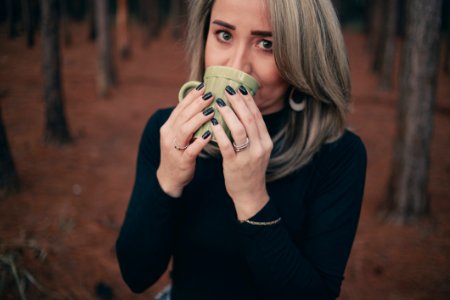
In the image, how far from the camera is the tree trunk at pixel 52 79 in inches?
220

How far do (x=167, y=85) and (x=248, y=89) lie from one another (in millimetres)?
10154

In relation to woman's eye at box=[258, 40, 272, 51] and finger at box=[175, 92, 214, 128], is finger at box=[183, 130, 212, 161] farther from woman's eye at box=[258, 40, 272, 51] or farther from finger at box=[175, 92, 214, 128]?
woman's eye at box=[258, 40, 272, 51]

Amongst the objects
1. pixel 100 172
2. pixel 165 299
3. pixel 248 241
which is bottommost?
pixel 100 172

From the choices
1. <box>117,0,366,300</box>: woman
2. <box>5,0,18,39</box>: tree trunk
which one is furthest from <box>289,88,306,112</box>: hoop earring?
<box>5,0,18,39</box>: tree trunk

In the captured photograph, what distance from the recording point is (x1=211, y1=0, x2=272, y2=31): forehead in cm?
137

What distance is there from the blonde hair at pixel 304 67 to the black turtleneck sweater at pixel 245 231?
60mm

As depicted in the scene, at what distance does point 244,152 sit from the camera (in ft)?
4.27

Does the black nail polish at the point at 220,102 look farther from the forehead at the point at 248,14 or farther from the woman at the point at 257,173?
the forehead at the point at 248,14

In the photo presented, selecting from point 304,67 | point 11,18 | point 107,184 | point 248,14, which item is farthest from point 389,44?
point 248,14

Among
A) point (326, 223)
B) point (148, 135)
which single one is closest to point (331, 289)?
point (326, 223)

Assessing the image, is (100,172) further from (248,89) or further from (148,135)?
(248,89)

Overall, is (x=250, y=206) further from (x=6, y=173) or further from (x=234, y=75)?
(x=6, y=173)

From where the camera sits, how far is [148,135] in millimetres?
1727

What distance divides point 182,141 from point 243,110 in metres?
0.25
